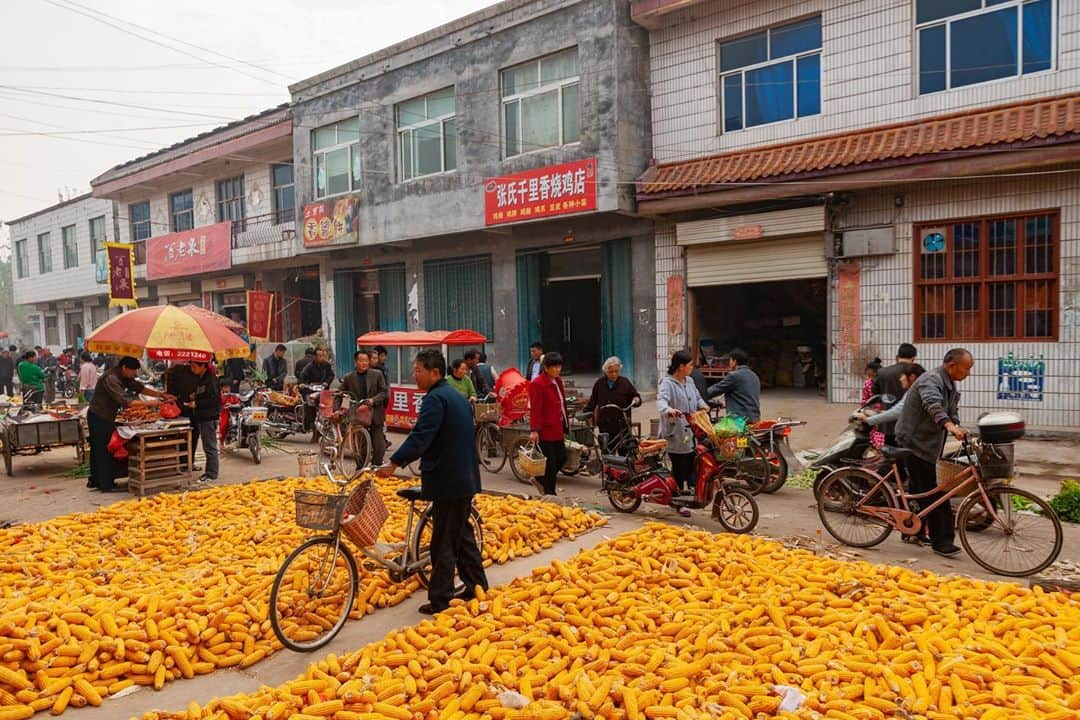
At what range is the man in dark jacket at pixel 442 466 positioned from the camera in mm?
5117

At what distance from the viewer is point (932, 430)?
6.27 meters

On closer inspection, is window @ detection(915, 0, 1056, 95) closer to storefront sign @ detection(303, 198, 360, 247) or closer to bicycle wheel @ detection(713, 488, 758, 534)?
bicycle wheel @ detection(713, 488, 758, 534)

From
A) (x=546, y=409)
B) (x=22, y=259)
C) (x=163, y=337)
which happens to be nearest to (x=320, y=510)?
(x=546, y=409)

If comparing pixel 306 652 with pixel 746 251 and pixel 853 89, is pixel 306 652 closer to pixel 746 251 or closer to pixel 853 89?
pixel 746 251

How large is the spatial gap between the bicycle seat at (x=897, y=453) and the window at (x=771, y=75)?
8.82 m

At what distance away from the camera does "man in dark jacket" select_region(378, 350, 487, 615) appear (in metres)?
5.12

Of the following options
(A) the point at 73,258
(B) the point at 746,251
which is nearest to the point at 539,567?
(B) the point at 746,251

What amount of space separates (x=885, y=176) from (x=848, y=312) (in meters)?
2.40

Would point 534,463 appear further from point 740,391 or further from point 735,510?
point 740,391

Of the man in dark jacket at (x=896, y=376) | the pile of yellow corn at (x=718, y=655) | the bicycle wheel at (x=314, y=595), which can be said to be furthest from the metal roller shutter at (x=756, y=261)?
the bicycle wheel at (x=314, y=595)

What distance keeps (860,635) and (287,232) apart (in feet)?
70.6

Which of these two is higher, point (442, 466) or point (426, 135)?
point (426, 135)

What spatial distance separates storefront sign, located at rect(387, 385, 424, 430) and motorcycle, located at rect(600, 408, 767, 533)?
662 centimetres

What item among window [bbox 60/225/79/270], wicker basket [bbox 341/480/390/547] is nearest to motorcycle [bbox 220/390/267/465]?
wicker basket [bbox 341/480/390/547]
